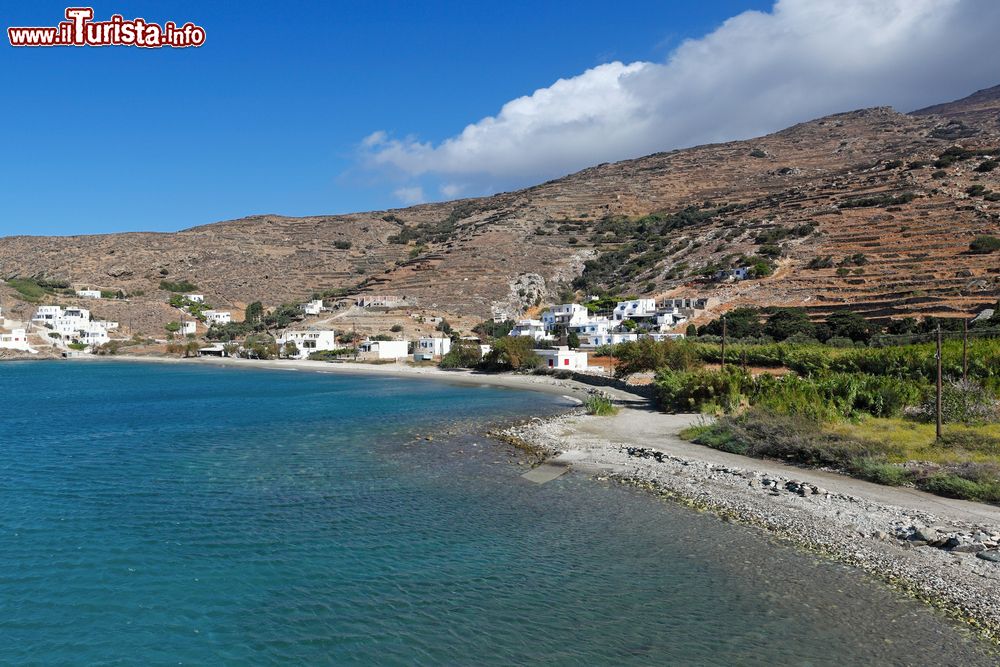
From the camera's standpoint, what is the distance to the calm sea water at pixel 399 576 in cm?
933

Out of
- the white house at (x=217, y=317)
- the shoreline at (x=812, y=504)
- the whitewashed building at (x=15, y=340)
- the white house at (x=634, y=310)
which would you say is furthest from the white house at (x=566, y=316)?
the whitewashed building at (x=15, y=340)

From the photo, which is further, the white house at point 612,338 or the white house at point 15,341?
the white house at point 15,341

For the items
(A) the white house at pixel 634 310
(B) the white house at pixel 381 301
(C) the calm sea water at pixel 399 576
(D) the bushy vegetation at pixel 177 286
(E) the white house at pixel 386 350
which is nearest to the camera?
(C) the calm sea water at pixel 399 576

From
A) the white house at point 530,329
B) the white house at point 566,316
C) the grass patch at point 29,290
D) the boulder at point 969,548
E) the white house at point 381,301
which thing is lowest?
the boulder at point 969,548

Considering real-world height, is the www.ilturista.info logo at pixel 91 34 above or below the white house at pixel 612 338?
above

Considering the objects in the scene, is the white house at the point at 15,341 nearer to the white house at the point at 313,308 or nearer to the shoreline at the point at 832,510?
the white house at the point at 313,308

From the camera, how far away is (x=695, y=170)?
482 feet

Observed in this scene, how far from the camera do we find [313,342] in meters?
85.5

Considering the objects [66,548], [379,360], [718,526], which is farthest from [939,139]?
[66,548]

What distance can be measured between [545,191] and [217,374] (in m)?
106

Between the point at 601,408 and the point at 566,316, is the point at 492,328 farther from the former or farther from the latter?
the point at 601,408

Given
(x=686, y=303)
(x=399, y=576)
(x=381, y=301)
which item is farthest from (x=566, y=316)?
(x=399, y=576)

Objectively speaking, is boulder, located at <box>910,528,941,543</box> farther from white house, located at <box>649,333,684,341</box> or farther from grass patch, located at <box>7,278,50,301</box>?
grass patch, located at <box>7,278,50,301</box>

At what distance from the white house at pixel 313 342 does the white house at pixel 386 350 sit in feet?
26.9
